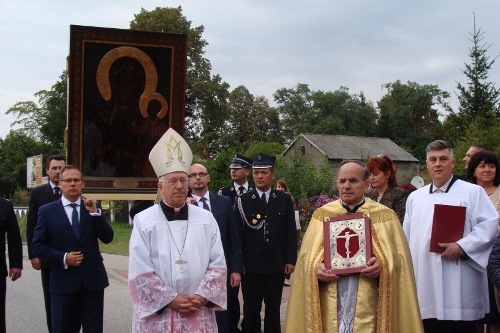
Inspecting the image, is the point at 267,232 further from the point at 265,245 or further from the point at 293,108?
the point at 293,108

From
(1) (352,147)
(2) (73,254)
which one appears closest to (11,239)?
(2) (73,254)

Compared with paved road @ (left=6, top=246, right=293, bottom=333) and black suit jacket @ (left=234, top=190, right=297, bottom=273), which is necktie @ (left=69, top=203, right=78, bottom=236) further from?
paved road @ (left=6, top=246, right=293, bottom=333)

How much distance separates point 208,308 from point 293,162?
15.1 meters

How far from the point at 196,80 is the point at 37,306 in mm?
27078

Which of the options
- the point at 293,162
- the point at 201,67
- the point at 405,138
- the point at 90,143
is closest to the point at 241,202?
the point at 90,143

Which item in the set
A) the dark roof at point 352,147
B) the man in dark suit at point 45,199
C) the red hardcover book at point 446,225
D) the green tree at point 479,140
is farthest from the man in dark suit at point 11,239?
the dark roof at point 352,147

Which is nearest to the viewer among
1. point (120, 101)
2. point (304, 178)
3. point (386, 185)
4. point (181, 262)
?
point (181, 262)

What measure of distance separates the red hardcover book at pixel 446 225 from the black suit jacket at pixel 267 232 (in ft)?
6.46

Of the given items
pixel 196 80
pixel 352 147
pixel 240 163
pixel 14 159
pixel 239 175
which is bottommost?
pixel 14 159

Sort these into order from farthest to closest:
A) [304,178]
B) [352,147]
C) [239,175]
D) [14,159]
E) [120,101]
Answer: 1. [14,159]
2. [352,147]
3. [304,178]
4. [120,101]
5. [239,175]

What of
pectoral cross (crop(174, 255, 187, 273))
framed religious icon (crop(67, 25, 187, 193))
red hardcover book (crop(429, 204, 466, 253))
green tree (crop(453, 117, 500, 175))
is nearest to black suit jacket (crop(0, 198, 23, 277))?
pectoral cross (crop(174, 255, 187, 273))

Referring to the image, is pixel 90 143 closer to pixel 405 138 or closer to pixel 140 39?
pixel 140 39

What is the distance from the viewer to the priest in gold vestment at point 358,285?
13.8 ft

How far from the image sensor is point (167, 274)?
425 cm
